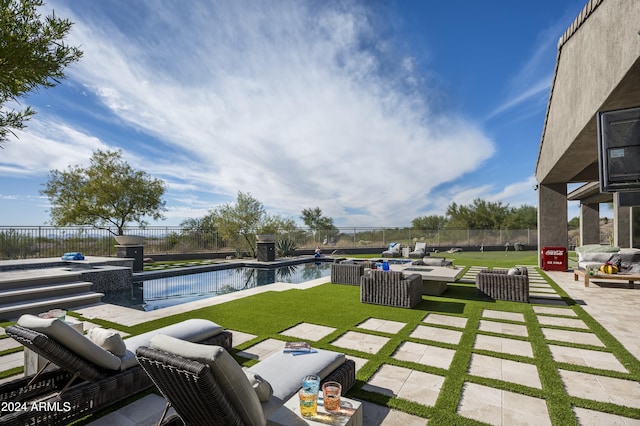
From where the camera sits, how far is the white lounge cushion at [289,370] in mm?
2051

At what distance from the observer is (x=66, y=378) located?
257 cm

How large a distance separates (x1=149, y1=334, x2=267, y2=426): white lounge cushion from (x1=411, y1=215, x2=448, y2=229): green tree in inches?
1476

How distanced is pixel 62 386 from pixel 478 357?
4183 mm

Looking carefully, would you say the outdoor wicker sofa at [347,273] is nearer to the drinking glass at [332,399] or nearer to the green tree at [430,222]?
the drinking glass at [332,399]

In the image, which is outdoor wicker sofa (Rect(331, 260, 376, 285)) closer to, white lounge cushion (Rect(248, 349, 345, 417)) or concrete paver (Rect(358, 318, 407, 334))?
concrete paver (Rect(358, 318, 407, 334))

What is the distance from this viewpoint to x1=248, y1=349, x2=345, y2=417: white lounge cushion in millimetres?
2051

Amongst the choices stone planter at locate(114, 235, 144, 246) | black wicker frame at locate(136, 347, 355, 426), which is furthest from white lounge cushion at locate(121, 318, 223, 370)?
stone planter at locate(114, 235, 144, 246)

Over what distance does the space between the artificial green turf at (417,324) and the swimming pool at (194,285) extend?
192 cm

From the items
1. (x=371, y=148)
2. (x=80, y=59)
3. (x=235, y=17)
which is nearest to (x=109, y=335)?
(x=80, y=59)

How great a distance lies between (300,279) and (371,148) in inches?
333

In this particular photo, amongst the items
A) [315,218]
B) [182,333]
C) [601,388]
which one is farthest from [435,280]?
[315,218]

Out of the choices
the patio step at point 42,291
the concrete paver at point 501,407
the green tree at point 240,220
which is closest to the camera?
the concrete paver at point 501,407

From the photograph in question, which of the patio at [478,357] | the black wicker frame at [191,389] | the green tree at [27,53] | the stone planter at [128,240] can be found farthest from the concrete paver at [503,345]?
the stone planter at [128,240]

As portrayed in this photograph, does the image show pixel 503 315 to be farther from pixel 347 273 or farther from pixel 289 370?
pixel 289 370
